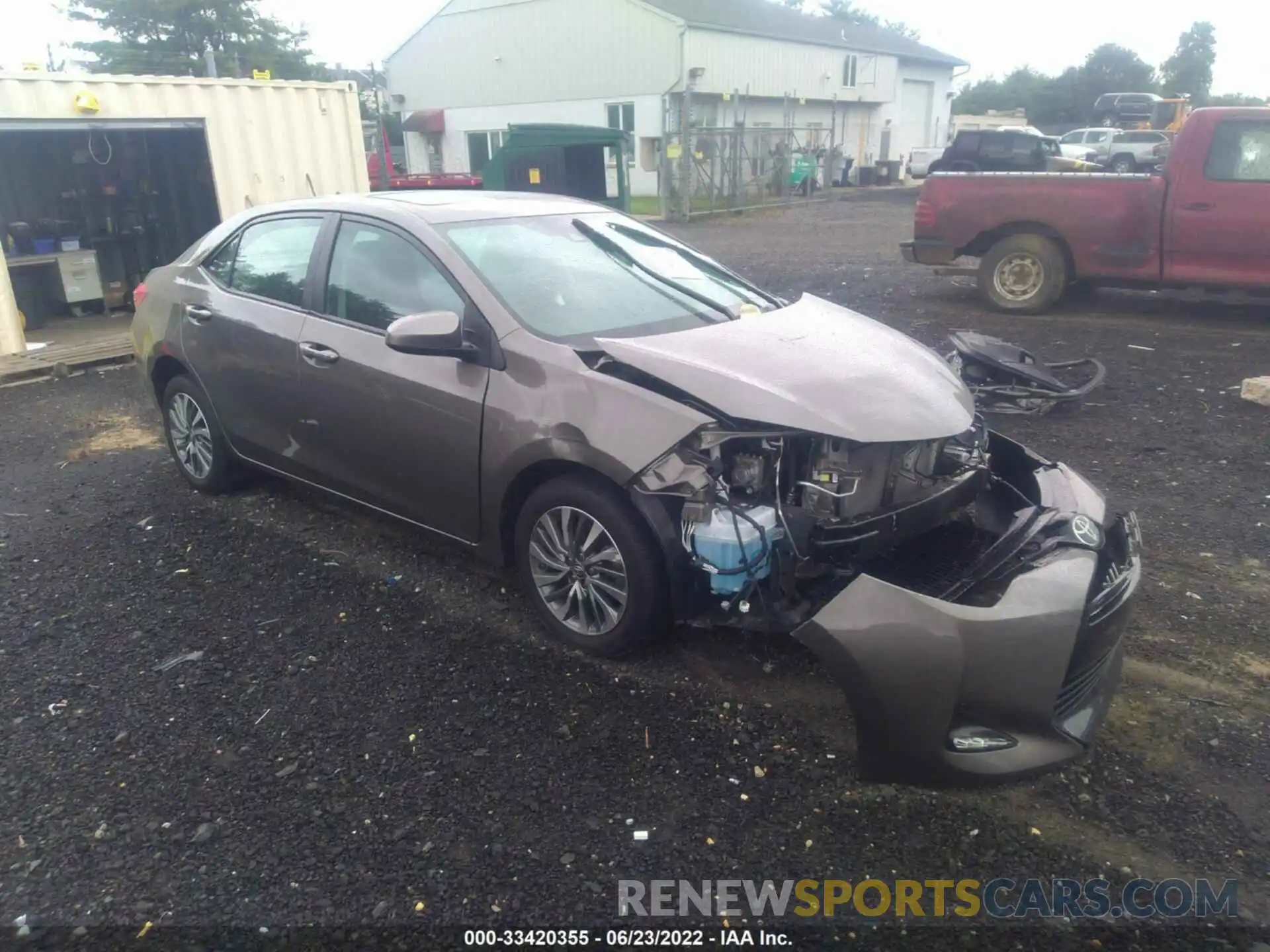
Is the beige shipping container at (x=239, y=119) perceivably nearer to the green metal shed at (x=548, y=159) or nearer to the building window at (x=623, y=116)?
the green metal shed at (x=548, y=159)

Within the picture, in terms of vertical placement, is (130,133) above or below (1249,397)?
above

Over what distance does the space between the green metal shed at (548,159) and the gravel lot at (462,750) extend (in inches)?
491

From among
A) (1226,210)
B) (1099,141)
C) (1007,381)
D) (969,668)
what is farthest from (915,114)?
(969,668)

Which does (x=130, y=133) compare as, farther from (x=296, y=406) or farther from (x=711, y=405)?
(x=711, y=405)

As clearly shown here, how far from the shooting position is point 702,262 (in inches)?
185

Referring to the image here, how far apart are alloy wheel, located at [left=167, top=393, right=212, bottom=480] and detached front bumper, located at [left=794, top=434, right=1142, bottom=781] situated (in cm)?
389

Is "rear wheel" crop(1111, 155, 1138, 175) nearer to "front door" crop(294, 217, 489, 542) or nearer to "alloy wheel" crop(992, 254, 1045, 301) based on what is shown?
"alloy wheel" crop(992, 254, 1045, 301)

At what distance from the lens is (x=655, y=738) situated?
10.4ft

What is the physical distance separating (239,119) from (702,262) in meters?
7.89

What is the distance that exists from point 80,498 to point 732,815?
4.61 meters

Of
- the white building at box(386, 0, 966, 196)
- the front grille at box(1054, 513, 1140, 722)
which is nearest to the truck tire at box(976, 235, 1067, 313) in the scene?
the front grille at box(1054, 513, 1140, 722)

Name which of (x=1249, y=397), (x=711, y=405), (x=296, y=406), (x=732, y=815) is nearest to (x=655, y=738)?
(x=732, y=815)

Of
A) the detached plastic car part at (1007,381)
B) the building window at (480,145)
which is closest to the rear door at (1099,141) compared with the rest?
the building window at (480,145)

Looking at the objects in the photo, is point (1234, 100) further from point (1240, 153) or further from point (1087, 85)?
point (1240, 153)
